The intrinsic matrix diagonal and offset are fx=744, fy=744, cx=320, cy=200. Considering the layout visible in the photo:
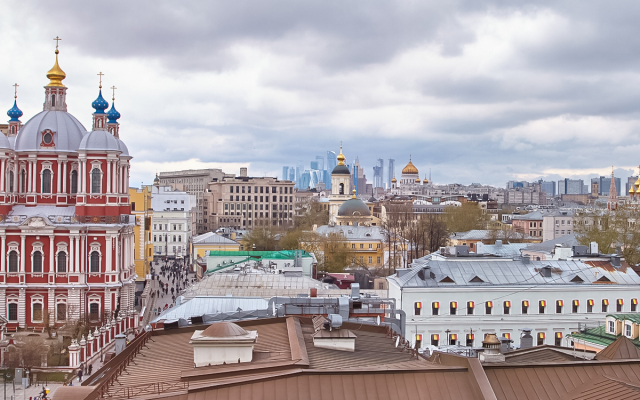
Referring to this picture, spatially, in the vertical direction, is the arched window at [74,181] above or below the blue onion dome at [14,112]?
below

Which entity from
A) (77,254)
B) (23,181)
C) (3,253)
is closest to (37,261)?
(3,253)

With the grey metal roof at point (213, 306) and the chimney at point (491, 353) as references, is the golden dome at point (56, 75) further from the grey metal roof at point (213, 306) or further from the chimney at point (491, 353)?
the chimney at point (491, 353)

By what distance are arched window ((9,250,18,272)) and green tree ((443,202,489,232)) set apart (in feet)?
232

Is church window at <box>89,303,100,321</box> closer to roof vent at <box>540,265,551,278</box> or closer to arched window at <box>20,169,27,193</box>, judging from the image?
arched window at <box>20,169,27,193</box>

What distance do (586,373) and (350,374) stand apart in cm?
457

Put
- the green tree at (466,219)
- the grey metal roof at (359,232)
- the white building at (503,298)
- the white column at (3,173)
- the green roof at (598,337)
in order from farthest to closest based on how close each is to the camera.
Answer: the green tree at (466,219) < the grey metal roof at (359,232) < the white column at (3,173) < the white building at (503,298) < the green roof at (598,337)

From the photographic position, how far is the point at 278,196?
134 meters

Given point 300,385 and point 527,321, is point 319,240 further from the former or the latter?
point 300,385

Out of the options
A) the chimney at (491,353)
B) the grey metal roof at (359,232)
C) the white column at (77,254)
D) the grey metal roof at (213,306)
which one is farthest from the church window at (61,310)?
the grey metal roof at (359,232)

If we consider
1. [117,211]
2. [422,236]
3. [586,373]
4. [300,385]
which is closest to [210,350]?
[300,385]

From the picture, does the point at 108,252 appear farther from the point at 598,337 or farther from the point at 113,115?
the point at 598,337

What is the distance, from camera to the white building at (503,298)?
1437 inches

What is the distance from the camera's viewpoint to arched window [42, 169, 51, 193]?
150 feet

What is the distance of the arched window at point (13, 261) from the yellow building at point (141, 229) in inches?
770
